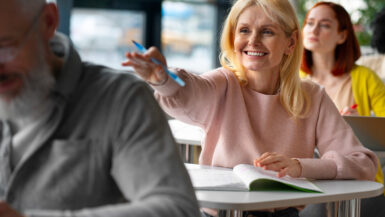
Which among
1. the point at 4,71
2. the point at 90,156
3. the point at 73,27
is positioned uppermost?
the point at 4,71

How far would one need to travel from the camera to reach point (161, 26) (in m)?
6.26

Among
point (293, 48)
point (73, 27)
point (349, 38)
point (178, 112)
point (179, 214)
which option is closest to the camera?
point (179, 214)

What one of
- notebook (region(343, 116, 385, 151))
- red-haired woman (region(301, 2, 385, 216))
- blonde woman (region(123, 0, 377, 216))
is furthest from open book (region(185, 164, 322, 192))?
red-haired woman (region(301, 2, 385, 216))

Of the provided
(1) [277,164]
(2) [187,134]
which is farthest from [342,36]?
(1) [277,164]

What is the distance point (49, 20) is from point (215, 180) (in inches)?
29.6

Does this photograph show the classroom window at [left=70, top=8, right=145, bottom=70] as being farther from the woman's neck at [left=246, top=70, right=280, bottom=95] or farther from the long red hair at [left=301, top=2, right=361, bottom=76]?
the woman's neck at [left=246, top=70, right=280, bottom=95]

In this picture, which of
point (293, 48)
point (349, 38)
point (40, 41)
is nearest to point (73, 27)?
point (349, 38)

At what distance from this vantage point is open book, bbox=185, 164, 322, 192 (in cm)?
150

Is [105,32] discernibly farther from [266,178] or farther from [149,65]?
[266,178]

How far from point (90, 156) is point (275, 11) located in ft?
3.89

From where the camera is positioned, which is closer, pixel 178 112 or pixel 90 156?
pixel 90 156

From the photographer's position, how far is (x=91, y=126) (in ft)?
3.22

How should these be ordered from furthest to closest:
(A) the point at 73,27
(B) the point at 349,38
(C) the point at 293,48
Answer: (A) the point at 73,27, (B) the point at 349,38, (C) the point at 293,48

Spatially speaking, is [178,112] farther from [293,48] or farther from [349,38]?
[349,38]
